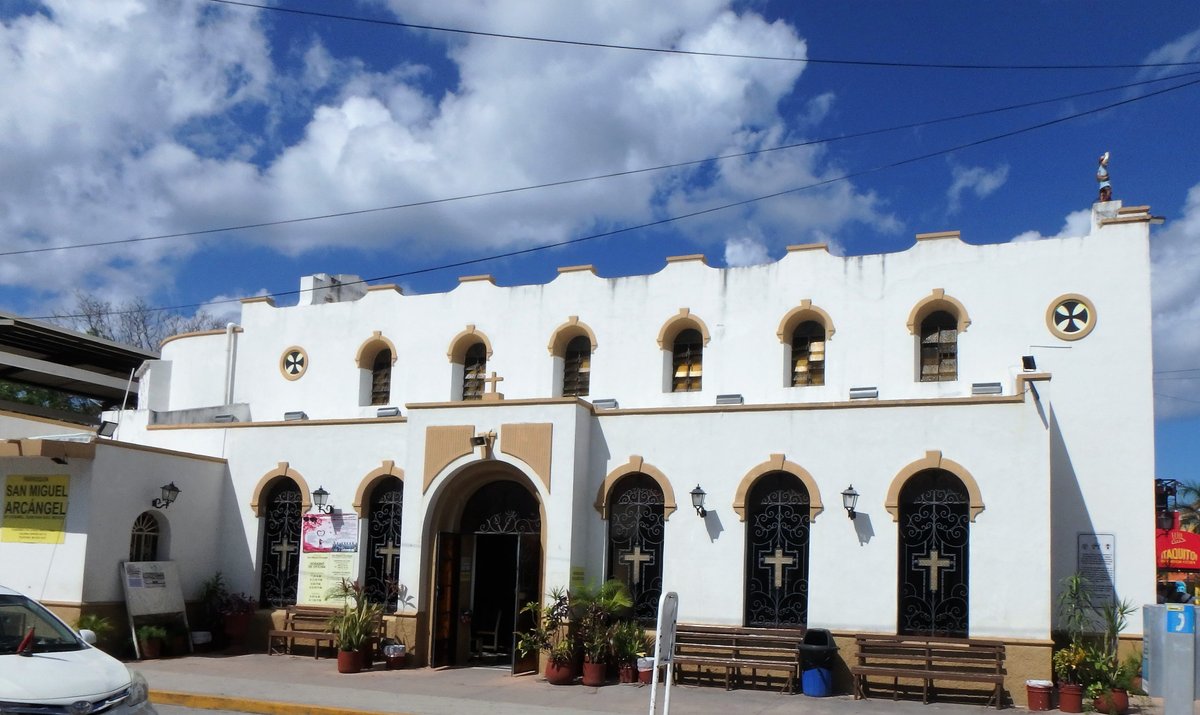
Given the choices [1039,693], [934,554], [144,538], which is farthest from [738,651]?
[144,538]

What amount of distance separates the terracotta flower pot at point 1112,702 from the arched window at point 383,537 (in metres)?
11.7

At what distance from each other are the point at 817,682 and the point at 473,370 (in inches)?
380

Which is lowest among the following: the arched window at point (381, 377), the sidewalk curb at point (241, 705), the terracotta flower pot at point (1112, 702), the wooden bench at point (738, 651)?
the sidewalk curb at point (241, 705)

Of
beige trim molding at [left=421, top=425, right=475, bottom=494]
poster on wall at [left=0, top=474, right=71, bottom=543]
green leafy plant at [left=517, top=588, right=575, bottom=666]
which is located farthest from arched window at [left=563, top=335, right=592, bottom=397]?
poster on wall at [left=0, top=474, right=71, bottom=543]

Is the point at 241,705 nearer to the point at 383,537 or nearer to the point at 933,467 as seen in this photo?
the point at 383,537

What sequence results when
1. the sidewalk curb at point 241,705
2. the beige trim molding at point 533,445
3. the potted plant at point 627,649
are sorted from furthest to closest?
the beige trim molding at point 533,445
the potted plant at point 627,649
the sidewalk curb at point 241,705

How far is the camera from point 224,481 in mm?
21859

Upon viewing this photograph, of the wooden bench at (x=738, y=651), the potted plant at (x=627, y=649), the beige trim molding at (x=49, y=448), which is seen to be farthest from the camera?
the beige trim molding at (x=49, y=448)

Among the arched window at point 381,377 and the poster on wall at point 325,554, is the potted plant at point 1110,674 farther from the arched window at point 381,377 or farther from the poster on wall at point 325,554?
the arched window at point 381,377

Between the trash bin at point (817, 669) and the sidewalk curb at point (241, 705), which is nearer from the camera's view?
the sidewalk curb at point (241, 705)

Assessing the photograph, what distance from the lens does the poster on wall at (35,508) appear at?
18.9m

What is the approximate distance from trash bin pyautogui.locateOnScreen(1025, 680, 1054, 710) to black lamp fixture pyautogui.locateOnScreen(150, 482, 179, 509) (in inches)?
581

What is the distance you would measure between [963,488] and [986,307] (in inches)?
143

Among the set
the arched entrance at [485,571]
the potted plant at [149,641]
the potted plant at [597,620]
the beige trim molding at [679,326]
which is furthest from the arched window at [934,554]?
the potted plant at [149,641]
